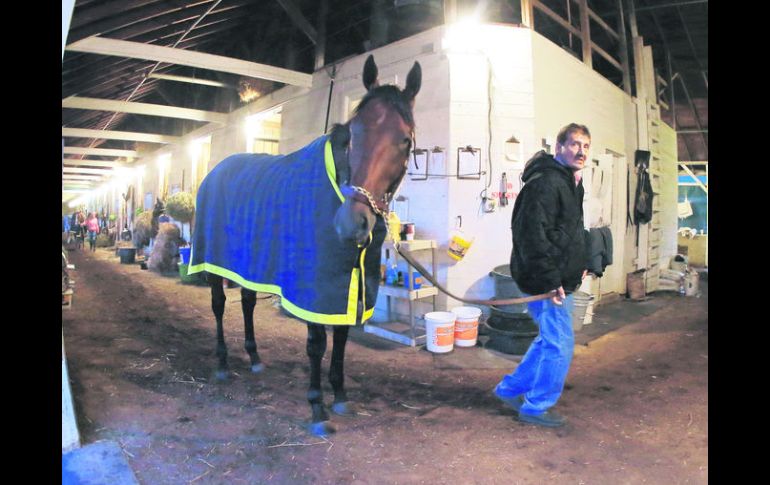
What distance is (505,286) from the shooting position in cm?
246

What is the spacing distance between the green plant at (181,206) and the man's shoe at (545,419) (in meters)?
2.02

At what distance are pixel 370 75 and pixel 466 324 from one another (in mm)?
1646

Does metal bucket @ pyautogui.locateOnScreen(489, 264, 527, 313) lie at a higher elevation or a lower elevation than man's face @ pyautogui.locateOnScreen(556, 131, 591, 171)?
lower

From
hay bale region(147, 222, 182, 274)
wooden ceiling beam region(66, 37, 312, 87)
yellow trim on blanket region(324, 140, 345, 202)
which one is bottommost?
hay bale region(147, 222, 182, 274)

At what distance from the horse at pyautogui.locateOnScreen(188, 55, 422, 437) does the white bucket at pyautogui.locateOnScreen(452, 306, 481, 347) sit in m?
0.83

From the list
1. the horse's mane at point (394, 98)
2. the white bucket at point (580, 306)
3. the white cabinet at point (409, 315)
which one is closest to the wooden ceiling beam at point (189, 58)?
the horse's mane at point (394, 98)

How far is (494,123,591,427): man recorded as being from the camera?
1.98 m

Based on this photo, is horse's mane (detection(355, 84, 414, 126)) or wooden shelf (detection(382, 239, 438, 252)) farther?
wooden shelf (detection(382, 239, 438, 252))

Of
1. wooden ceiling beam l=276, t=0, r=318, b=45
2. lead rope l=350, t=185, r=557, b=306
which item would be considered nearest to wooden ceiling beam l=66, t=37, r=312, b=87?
wooden ceiling beam l=276, t=0, r=318, b=45

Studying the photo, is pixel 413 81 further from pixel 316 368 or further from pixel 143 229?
pixel 143 229

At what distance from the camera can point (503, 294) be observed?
2.46 m

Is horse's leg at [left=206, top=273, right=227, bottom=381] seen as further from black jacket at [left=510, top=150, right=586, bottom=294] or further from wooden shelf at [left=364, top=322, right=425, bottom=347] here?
black jacket at [left=510, top=150, right=586, bottom=294]
